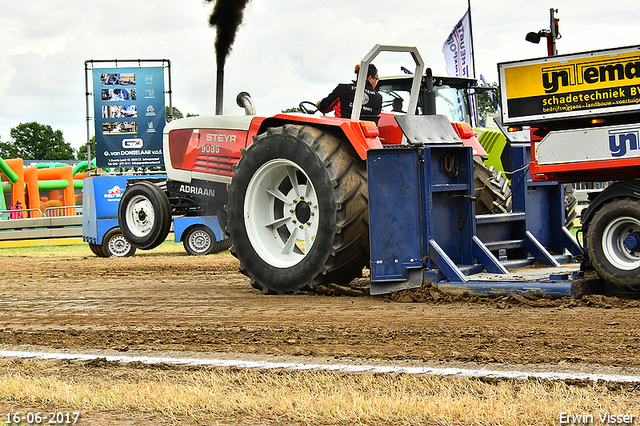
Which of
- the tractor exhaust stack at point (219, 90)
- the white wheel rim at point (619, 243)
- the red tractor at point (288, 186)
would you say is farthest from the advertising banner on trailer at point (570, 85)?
the tractor exhaust stack at point (219, 90)

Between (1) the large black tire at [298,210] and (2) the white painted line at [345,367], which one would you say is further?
(1) the large black tire at [298,210]

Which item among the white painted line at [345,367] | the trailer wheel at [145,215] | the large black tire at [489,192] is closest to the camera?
the white painted line at [345,367]

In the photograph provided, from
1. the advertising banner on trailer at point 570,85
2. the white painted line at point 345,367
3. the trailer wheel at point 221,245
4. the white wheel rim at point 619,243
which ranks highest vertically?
the advertising banner on trailer at point 570,85

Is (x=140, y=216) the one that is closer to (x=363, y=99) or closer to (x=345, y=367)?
(x=363, y=99)

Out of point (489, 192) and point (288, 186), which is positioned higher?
point (288, 186)

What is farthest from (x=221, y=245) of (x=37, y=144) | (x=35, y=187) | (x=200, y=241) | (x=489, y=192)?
(x=37, y=144)

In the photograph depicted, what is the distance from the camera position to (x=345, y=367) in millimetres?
4078

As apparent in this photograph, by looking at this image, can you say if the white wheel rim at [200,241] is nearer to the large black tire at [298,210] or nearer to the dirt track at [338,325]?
the dirt track at [338,325]

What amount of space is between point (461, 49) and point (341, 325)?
53.9ft

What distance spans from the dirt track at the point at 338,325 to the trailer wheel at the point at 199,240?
6.40 m

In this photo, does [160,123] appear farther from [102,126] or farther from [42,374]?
[42,374]

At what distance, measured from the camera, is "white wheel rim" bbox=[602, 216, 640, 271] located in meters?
5.60

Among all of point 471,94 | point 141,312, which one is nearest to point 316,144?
point 141,312

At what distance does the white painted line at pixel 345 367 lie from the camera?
3668 mm
